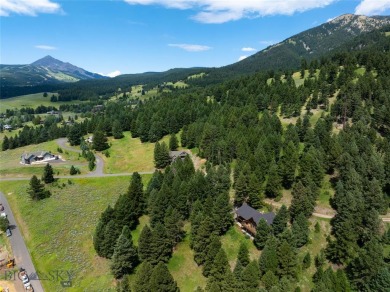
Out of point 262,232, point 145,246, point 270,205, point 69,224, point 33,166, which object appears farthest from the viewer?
point 33,166

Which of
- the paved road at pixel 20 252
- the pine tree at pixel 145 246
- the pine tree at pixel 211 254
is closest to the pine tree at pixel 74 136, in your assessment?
the paved road at pixel 20 252

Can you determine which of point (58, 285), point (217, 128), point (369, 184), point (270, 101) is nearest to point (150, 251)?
point (58, 285)

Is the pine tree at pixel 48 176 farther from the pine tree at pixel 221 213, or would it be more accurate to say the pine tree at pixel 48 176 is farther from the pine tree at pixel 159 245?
the pine tree at pixel 221 213

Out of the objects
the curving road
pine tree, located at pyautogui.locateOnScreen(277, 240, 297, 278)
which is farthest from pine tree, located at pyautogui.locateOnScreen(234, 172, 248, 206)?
the curving road

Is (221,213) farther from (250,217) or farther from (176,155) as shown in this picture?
(176,155)

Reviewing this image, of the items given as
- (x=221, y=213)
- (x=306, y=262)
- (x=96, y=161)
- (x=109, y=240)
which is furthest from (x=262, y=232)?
(x=96, y=161)
